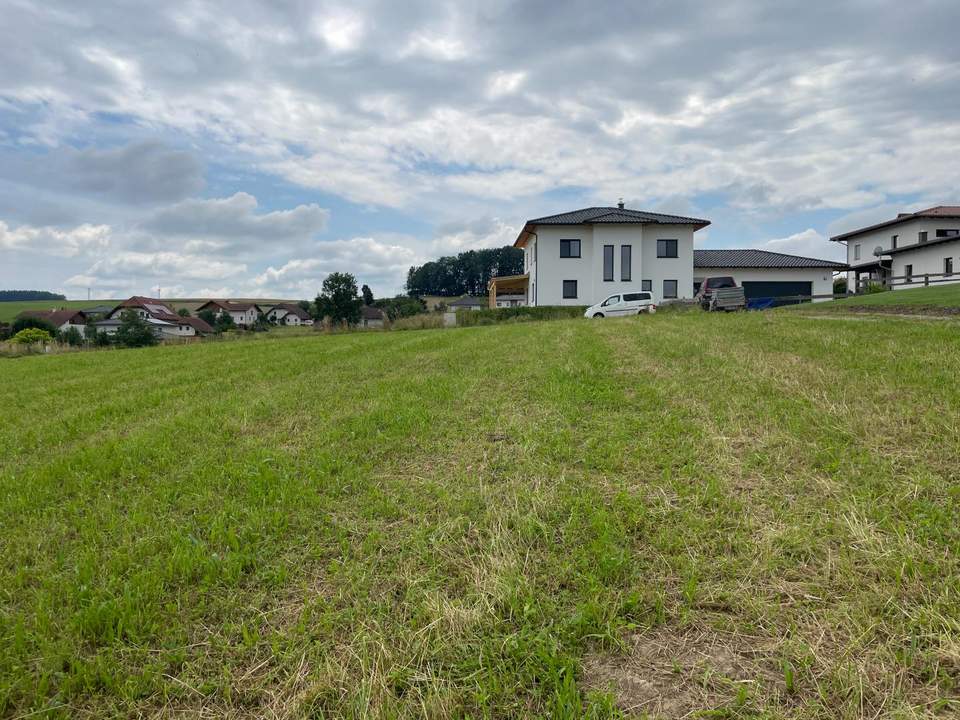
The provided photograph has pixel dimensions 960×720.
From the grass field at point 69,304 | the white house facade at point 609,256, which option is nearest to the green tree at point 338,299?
the white house facade at point 609,256

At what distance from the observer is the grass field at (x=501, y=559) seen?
6.93 feet

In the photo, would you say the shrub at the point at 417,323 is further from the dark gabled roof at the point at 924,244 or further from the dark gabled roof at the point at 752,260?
the dark gabled roof at the point at 924,244

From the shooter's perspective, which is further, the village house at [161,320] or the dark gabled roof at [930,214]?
the village house at [161,320]

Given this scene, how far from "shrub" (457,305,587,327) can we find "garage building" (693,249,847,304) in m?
14.0

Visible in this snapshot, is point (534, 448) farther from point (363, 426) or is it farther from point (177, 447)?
point (177, 447)

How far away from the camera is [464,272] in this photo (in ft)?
375

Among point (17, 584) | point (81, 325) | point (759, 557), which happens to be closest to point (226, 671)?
point (17, 584)

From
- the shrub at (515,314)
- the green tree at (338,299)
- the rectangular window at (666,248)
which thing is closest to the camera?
the shrub at (515,314)

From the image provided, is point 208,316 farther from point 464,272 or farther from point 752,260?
point 752,260

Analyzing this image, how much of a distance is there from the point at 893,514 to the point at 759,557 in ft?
3.20

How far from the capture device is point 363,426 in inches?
212

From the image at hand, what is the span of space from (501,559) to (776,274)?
44.3 metres

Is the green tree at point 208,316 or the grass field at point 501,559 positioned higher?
the green tree at point 208,316

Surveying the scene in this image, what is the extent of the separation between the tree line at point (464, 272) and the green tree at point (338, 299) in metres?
63.0
